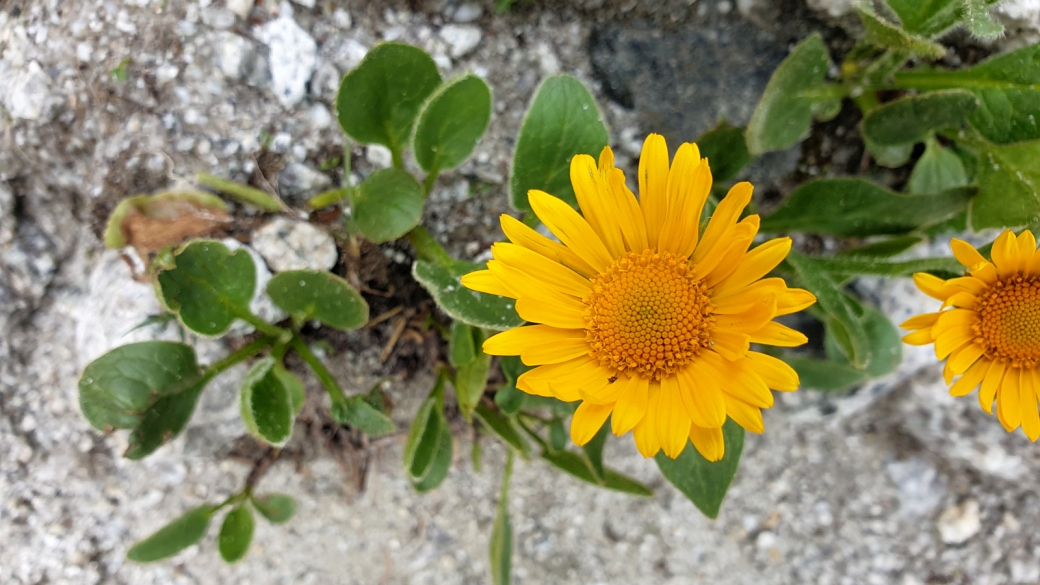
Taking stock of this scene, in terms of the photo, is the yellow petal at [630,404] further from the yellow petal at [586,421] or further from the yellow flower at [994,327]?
the yellow flower at [994,327]

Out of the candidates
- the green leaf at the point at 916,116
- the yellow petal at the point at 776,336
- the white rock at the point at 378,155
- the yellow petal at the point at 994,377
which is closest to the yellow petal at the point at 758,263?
the yellow petal at the point at 776,336

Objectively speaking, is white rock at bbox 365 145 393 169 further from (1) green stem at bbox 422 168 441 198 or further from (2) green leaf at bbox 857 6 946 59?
(2) green leaf at bbox 857 6 946 59

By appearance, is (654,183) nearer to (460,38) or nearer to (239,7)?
(460,38)

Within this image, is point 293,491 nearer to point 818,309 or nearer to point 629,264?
point 629,264

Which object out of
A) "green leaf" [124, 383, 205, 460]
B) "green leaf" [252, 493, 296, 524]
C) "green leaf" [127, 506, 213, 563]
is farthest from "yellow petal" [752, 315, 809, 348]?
"green leaf" [127, 506, 213, 563]

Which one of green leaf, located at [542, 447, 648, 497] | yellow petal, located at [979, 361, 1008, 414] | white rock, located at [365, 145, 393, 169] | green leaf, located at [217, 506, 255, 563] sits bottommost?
green leaf, located at [217, 506, 255, 563]

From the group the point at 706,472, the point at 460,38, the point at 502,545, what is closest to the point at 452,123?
the point at 460,38

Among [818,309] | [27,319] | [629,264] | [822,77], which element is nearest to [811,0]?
[822,77]
